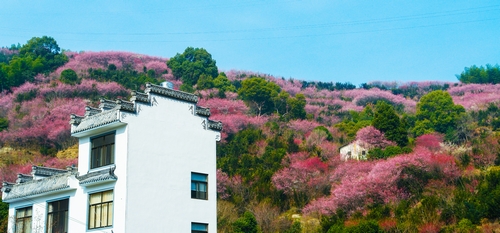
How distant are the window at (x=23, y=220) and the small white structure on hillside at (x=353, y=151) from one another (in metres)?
23.8

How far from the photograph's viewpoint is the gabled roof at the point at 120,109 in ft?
69.5

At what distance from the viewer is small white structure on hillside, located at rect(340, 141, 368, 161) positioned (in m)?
42.2

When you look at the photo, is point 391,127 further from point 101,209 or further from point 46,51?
point 46,51

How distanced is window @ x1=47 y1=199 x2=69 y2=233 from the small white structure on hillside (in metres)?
23.7

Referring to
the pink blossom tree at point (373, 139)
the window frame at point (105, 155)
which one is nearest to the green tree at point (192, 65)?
the pink blossom tree at point (373, 139)

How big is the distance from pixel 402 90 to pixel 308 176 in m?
48.5

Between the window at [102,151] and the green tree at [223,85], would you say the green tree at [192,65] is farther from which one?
the window at [102,151]

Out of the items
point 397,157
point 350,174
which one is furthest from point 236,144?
point 397,157

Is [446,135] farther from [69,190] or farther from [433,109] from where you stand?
[69,190]

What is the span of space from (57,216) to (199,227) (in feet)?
17.2

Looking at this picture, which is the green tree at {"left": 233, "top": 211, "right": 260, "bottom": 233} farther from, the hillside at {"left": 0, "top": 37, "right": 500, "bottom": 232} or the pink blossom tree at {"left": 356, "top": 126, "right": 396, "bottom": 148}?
the pink blossom tree at {"left": 356, "top": 126, "right": 396, "bottom": 148}

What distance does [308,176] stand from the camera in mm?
39188

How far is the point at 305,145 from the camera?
45688mm

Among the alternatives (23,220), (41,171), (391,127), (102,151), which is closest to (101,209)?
(102,151)
